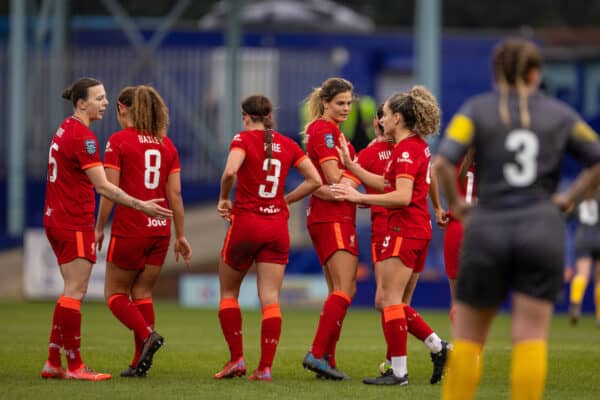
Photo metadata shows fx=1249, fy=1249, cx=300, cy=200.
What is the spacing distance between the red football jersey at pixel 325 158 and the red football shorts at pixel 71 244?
5.62 ft

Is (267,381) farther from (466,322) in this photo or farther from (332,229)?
(466,322)

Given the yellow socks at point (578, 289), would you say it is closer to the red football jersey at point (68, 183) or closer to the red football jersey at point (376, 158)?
the red football jersey at point (376, 158)

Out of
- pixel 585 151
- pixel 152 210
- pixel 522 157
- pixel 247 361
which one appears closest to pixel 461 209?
pixel 522 157

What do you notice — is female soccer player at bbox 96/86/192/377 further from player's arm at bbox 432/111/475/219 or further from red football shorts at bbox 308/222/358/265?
player's arm at bbox 432/111/475/219

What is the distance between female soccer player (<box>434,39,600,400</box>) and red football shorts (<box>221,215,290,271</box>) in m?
2.99

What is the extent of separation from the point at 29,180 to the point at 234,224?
1542 cm

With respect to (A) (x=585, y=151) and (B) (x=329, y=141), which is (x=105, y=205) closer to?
(B) (x=329, y=141)

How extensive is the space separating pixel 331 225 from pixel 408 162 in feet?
3.48

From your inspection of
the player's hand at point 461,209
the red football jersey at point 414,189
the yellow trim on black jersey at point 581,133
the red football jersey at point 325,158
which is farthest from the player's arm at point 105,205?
the yellow trim on black jersey at point 581,133

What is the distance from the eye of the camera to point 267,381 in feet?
30.2

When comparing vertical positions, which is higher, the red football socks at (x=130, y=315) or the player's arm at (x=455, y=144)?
the player's arm at (x=455, y=144)

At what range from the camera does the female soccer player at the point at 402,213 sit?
8.93m

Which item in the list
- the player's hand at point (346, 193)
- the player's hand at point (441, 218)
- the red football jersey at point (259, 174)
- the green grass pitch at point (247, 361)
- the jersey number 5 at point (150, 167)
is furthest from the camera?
the player's hand at point (441, 218)

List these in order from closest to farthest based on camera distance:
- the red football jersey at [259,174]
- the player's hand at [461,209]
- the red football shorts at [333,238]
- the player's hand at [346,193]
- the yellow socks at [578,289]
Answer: the player's hand at [461,209] < the player's hand at [346,193] < the red football jersey at [259,174] < the red football shorts at [333,238] < the yellow socks at [578,289]
